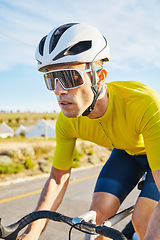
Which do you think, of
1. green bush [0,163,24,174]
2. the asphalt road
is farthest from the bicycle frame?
green bush [0,163,24,174]

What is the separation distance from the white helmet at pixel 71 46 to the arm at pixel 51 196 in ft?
2.90

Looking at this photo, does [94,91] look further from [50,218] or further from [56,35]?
[50,218]

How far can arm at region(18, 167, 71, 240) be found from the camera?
6.37ft

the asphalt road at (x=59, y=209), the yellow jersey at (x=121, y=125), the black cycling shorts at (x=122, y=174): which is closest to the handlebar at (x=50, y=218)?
the yellow jersey at (x=121, y=125)

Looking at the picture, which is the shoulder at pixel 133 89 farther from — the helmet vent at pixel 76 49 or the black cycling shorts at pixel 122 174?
the black cycling shorts at pixel 122 174

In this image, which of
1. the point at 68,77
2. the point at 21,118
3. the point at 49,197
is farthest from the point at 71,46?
the point at 21,118

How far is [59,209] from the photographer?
5.61 meters

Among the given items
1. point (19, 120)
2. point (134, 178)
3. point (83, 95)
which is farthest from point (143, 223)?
point (19, 120)

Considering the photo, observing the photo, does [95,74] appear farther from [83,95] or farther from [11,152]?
[11,152]

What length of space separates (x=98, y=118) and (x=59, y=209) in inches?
152

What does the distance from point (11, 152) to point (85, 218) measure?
33.0ft

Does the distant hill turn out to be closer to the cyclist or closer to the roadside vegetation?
the roadside vegetation

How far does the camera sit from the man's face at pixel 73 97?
1907mm

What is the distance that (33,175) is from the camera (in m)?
9.19
